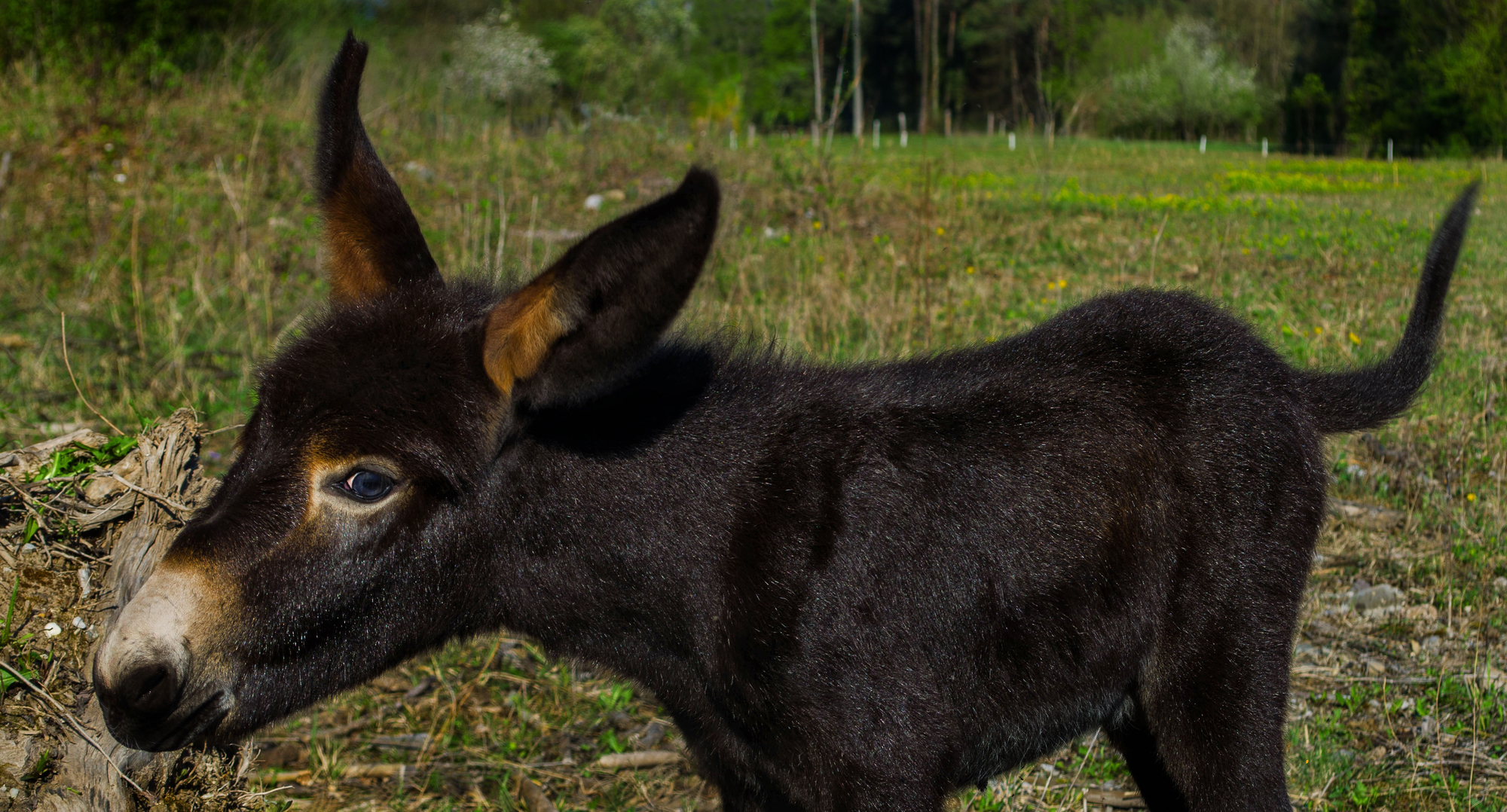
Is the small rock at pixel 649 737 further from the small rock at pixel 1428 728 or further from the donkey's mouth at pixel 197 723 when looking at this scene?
the small rock at pixel 1428 728

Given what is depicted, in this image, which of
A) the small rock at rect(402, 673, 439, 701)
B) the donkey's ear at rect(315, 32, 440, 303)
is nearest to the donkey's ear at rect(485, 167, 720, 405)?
the donkey's ear at rect(315, 32, 440, 303)

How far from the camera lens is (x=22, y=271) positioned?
29.1 feet

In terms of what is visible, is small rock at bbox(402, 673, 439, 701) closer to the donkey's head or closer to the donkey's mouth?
the donkey's head

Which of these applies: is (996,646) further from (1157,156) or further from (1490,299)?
(1157,156)

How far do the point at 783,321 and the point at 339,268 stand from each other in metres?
4.50

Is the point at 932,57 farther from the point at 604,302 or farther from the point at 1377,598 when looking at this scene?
the point at 604,302

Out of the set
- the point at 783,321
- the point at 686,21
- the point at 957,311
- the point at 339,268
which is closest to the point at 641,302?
the point at 339,268

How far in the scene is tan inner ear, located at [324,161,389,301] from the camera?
2.74 m

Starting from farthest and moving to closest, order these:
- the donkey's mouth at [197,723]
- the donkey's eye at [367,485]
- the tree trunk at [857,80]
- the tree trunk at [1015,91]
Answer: the tree trunk at [857,80]
the tree trunk at [1015,91]
the donkey's eye at [367,485]
the donkey's mouth at [197,723]

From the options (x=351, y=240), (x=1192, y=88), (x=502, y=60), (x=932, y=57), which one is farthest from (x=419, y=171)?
(x=1192, y=88)

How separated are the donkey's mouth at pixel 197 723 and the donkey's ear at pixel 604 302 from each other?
0.88m

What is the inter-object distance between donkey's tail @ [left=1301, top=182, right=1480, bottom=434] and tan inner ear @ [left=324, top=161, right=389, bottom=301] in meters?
2.79

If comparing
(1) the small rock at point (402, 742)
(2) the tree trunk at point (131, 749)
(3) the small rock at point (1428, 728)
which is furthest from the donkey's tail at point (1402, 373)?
(1) the small rock at point (402, 742)

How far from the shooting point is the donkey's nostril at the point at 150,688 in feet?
6.44
